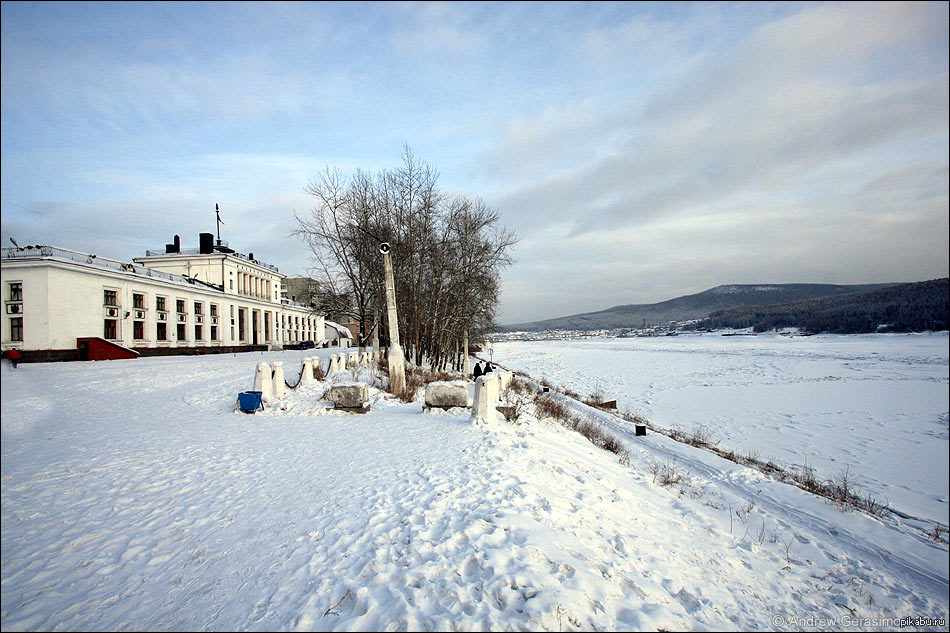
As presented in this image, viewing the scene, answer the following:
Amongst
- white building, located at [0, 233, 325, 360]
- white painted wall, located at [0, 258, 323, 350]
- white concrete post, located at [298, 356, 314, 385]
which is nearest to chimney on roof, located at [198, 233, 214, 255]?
white building, located at [0, 233, 325, 360]

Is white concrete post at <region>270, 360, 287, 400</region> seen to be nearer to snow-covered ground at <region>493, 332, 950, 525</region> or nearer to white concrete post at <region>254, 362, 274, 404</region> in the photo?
white concrete post at <region>254, 362, 274, 404</region>

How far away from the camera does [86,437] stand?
7281 mm

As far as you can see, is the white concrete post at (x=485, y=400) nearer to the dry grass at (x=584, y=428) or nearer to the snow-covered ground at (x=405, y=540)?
the snow-covered ground at (x=405, y=540)

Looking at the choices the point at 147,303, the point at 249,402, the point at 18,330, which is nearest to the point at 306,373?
the point at 249,402

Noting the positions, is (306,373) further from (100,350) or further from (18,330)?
(100,350)

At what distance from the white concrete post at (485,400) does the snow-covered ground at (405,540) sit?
3.59 feet

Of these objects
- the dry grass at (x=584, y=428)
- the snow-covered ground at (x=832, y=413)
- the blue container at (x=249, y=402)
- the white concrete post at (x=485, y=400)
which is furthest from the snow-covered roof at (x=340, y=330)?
the white concrete post at (x=485, y=400)

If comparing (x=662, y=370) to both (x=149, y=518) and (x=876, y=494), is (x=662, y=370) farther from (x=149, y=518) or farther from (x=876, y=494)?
(x=149, y=518)

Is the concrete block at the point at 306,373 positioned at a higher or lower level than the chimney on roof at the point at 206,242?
lower

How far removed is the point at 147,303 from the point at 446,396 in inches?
899

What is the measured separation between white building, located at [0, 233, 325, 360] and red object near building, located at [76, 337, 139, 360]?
0.71ft

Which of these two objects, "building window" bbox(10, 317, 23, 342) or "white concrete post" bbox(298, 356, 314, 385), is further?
"white concrete post" bbox(298, 356, 314, 385)

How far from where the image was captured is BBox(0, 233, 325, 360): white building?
319 cm

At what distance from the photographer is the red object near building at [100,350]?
48.1 feet
